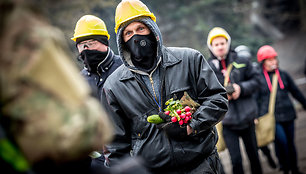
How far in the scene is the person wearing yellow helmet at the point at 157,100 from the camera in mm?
3217

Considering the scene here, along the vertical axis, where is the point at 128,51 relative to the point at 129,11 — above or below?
below

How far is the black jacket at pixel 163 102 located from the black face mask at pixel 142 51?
0.16 meters

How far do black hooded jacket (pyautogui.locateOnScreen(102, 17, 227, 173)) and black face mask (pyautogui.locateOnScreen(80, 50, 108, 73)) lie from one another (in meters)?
1.29

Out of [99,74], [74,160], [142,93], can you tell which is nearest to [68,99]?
[74,160]

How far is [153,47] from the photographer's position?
3.66 m

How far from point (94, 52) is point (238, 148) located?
313cm

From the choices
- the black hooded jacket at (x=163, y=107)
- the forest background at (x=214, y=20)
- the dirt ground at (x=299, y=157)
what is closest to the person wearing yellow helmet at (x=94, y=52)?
the black hooded jacket at (x=163, y=107)

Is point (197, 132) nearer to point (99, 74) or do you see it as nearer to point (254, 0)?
point (99, 74)

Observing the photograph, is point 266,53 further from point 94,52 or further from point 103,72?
point 94,52

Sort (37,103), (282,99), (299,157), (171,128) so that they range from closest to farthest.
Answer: (37,103), (171,128), (282,99), (299,157)

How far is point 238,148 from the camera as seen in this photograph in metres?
5.73

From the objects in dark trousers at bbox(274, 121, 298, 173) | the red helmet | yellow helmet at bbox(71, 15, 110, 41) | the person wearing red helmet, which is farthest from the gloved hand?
the red helmet

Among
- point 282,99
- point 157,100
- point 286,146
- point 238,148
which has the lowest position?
point 286,146

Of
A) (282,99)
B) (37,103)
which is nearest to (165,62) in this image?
(37,103)
